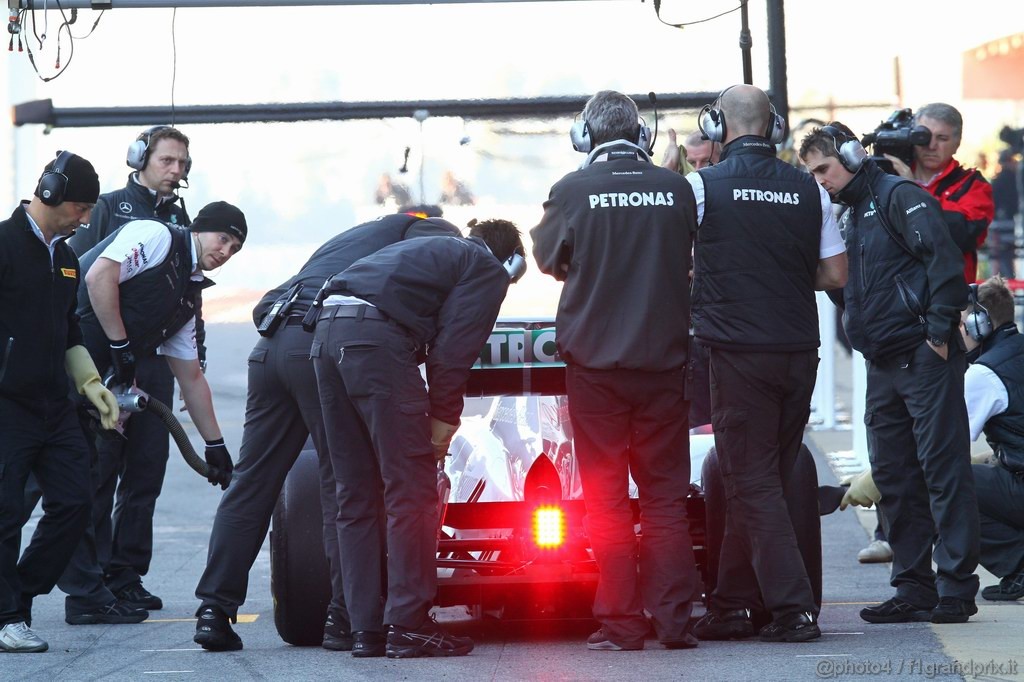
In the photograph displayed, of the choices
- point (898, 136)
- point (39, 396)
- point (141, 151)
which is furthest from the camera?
point (141, 151)

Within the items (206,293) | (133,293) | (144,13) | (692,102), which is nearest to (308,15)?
(144,13)

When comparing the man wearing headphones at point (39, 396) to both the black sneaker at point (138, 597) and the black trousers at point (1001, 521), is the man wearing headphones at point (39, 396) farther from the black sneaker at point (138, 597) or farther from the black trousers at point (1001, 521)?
the black trousers at point (1001, 521)

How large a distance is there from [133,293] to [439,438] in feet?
6.32

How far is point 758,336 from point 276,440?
188 centimetres


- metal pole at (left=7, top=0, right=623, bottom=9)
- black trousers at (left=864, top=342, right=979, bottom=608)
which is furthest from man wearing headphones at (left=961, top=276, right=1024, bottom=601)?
metal pole at (left=7, top=0, right=623, bottom=9)

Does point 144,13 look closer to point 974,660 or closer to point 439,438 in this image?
point 439,438

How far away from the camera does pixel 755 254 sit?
5.70m

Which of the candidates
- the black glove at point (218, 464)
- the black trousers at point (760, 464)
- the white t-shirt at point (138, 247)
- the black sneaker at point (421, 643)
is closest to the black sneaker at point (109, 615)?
the black glove at point (218, 464)

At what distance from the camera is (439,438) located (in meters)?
5.66

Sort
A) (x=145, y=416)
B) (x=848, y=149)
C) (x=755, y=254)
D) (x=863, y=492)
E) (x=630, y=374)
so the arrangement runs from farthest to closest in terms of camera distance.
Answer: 1. (x=145, y=416)
2. (x=863, y=492)
3. (x=848, y=149)
4. (x=755, y=254)
5. (x=630, y=374)

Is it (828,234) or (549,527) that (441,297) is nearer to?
(549,527)

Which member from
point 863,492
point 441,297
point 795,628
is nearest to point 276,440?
point 441,297

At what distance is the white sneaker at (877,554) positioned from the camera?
8.01 meters

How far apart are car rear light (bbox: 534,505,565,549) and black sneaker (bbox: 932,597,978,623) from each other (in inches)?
59.9
